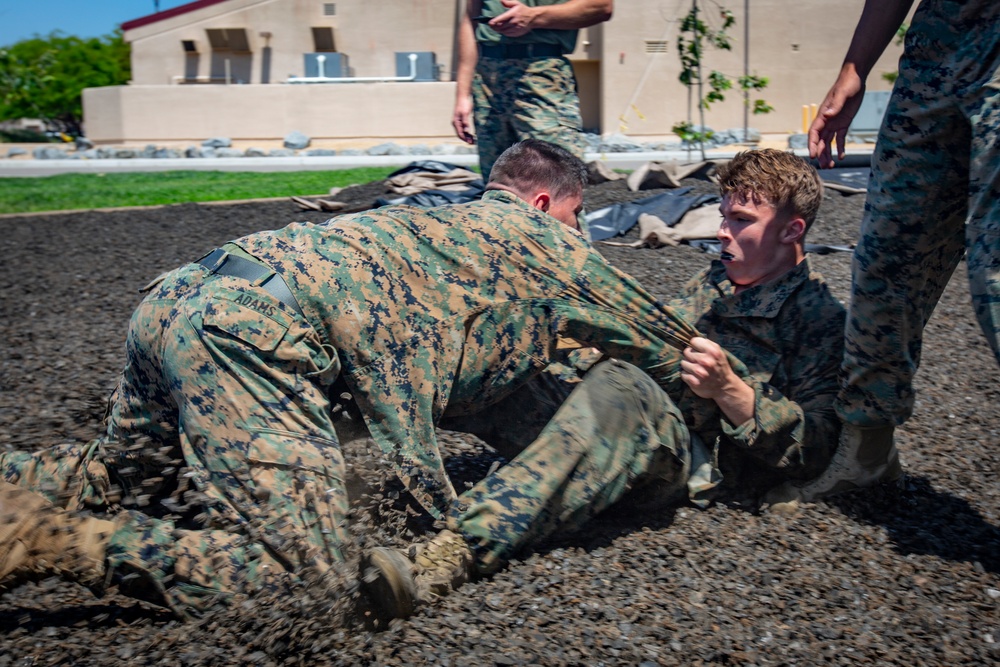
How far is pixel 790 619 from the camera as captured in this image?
242 centimetres

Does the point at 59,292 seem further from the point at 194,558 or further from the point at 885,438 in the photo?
the point at 885,438

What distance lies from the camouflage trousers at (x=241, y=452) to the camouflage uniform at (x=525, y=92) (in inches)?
123

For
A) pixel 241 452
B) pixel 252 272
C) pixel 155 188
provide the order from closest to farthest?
1. pixel 241 452
2. pixel 252 272
3. pixel 155 188

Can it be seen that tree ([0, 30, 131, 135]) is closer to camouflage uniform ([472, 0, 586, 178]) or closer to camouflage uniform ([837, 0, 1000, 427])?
camouflage uniform ([472, 0, 586, 178])

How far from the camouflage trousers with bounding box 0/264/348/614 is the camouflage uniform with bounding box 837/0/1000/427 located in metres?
1.57

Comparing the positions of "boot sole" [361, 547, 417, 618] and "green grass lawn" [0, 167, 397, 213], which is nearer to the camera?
"boot sole" [361, 547, 417, 618]

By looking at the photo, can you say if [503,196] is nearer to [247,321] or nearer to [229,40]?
[247,321]

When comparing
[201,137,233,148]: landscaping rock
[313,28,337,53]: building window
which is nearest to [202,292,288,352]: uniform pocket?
[201,137,233,148]: landscaping rock

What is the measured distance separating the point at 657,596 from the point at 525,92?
3.50 metres

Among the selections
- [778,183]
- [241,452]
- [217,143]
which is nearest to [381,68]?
[217,143]

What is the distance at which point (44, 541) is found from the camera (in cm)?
224

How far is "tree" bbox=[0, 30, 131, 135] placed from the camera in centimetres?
3622

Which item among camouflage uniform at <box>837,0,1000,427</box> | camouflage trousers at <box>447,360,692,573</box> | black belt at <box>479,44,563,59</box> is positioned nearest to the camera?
camouflage uniform at <box>837,0,1000,427</box>

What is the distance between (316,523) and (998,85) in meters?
1.98
